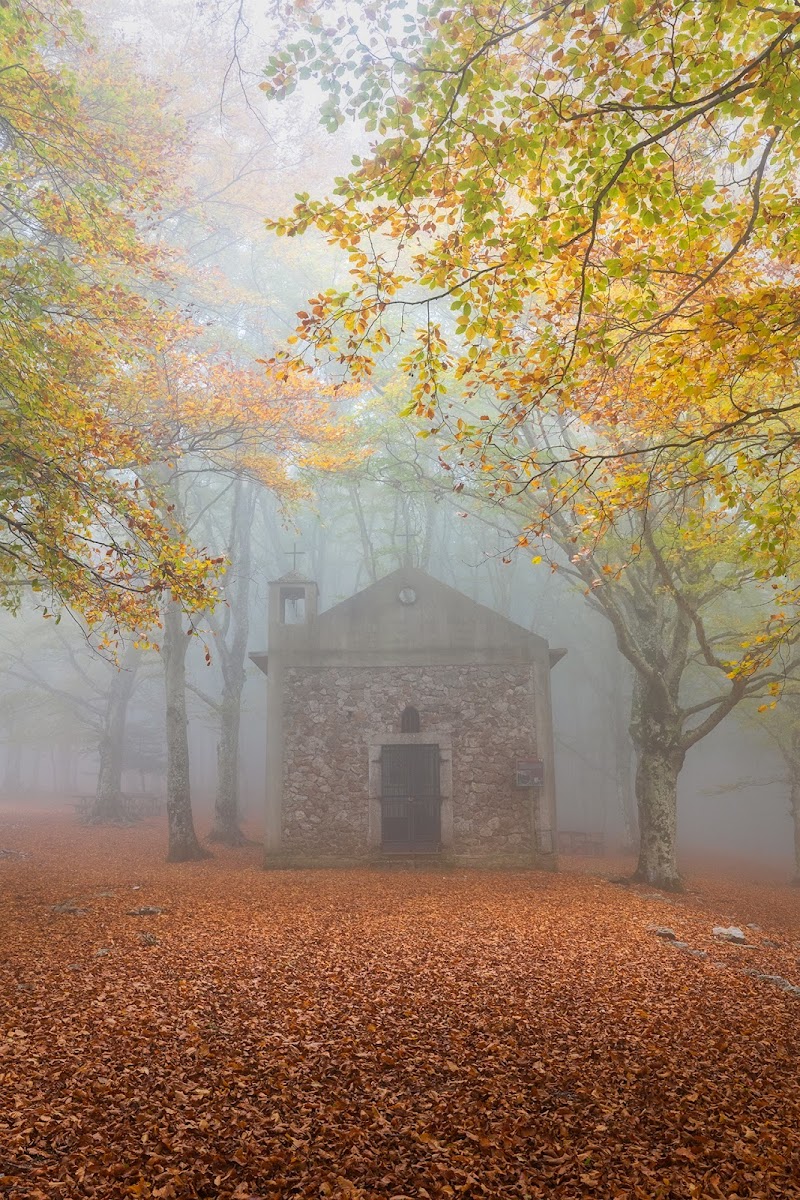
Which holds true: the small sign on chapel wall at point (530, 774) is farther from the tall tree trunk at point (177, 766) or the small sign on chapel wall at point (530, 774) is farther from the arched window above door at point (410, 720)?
the tall tree trunk at point (177, 766)

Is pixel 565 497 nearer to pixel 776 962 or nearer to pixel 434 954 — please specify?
pixel 434 954

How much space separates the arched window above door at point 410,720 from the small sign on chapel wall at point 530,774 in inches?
86.4

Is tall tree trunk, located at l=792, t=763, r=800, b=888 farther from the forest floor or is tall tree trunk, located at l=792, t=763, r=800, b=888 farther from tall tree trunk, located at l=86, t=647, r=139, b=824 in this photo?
tall tree trunk, located at l=86, t=647, r=139, b=824

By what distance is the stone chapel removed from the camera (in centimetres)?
1395

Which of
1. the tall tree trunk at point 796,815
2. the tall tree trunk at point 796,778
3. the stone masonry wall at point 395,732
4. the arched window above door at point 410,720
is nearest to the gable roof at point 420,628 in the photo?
the stone masonry wall at point 395,732

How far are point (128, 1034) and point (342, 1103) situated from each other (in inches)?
63.9

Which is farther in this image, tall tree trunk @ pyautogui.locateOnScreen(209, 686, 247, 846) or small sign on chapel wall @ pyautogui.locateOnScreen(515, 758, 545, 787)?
tall tree trunk @ pyautogui.locateOnScreen(209, 686, 247, 846)

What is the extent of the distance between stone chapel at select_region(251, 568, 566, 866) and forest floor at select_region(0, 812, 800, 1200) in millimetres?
5432

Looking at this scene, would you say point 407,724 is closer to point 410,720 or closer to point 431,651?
point 410,720

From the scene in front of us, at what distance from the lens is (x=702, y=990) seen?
20.0 ft

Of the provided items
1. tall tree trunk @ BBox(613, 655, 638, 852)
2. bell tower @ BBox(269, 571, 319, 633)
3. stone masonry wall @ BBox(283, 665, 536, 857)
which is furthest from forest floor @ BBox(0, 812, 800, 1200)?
tall tree trunk @ BBox(613, 655, 638, 852)

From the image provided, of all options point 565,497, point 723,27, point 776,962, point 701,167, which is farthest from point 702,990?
point 701,167

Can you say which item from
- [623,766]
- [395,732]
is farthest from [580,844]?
[395,732]

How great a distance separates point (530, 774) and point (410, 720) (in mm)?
2612
